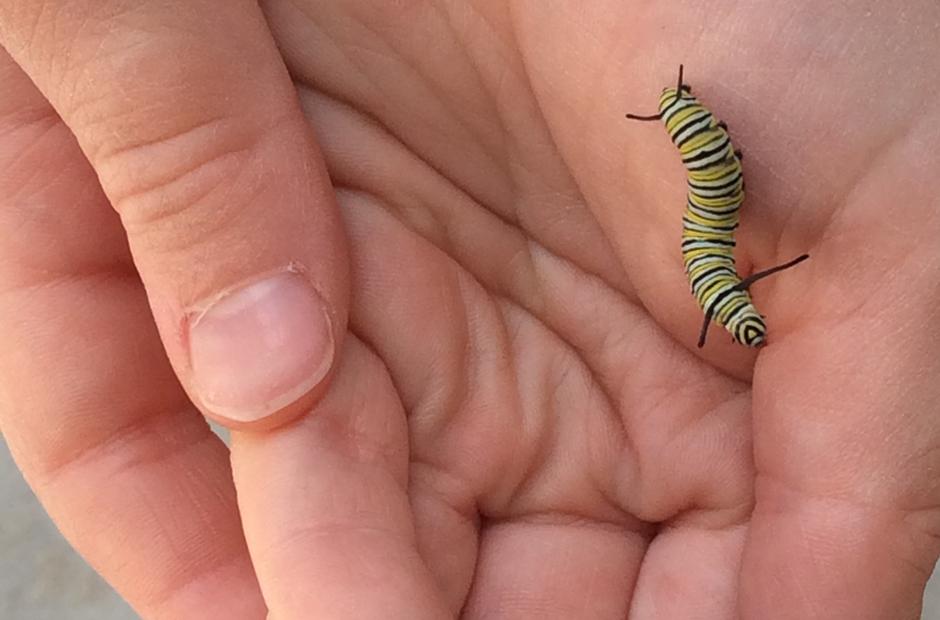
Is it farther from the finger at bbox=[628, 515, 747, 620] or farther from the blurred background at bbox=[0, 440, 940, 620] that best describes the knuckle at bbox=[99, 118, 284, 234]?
the blurred background at bbox=[0, 440, 940, 620]

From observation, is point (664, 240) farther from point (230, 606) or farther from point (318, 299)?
point (230, 606)

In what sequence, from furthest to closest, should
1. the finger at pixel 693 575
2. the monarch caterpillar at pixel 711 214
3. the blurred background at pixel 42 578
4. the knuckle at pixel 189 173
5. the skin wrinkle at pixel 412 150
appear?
the blurred background at pixel 42 578 < the skin wrinkle at pixel 412 150 < the finger at pixel 693 575 < the knuckle at pixel 189 173 < the monarch caterpillar at pixel 711 214

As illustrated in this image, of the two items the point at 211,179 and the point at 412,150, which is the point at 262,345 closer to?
the point at 211,179

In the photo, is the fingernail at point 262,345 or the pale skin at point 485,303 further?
the fingernail at point 262,345

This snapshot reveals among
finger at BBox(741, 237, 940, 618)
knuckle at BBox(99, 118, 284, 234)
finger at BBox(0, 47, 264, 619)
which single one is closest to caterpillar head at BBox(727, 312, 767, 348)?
finger at BBox(741, 237, 940, 618)

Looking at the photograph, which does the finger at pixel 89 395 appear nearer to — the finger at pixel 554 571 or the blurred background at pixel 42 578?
the finger at pixel 554 571

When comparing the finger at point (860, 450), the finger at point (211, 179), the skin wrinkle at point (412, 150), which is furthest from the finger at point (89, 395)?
the finger at point (860, 450)

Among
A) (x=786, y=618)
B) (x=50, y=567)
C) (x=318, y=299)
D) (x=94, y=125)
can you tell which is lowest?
(x=50, y=567)

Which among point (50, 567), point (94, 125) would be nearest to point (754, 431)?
point (94, 125)
